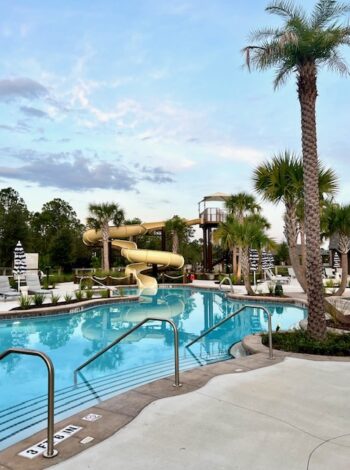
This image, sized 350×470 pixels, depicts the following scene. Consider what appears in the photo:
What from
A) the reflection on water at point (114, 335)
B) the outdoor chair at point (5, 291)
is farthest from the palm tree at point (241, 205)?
the outdoor chair at point (5, 291)

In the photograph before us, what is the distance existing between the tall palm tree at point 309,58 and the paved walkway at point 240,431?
2.70 meters

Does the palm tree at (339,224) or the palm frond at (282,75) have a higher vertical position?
the palm frond at (282,75)

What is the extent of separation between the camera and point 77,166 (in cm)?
3198

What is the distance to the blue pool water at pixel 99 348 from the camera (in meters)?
6.22

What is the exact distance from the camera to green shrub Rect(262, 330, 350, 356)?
7.26 m

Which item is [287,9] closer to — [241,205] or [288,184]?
[288,184]

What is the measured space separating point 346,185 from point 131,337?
860 centimetres

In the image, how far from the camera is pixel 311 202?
8.33 metres

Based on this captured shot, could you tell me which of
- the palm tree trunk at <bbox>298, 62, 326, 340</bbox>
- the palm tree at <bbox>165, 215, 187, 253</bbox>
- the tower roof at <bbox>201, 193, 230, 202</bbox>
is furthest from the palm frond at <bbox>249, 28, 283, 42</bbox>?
the palm tree at <bbox>165, 215, 187, 253</bbox>

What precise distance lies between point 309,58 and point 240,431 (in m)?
Answer: 7.37

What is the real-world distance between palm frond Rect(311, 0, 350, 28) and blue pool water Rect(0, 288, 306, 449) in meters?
7.19

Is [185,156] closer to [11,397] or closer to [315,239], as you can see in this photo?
[315,239]

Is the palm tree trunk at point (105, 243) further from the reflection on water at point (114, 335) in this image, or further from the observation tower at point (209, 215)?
the reflection on water at point (114, 335)

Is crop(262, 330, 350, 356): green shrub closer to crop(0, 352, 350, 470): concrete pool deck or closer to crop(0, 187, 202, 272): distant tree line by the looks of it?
crop(0, 352, 350, 470): concrete pool deck
